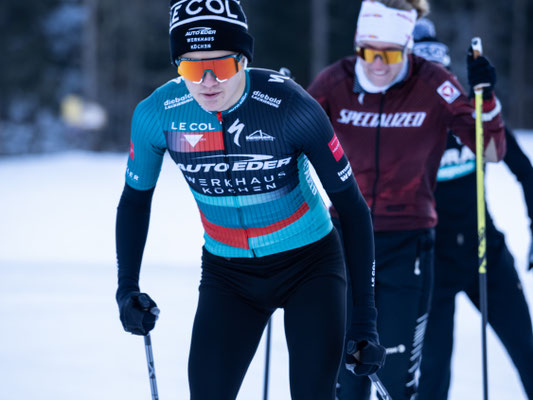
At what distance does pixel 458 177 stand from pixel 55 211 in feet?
27.9

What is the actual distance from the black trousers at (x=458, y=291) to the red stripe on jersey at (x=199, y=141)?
1.85 metres

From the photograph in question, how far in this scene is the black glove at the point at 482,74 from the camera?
345 centimetres

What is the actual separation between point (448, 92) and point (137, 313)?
1726 millimetres

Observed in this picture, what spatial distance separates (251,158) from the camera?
2.60m

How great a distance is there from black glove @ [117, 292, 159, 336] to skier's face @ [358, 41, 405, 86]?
1452 mm

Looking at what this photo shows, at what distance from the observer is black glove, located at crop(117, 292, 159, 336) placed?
2674 mm

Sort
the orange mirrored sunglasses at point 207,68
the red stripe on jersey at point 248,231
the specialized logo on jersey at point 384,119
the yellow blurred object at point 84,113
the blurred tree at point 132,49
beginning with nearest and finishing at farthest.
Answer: the orange mirrored sunglasses at point 207,68
the red stripe on jersey at point 248,231
the specialized logo on jersey at point 384,119
the yellow blurred object at point 84,113
the blurred tree at point 132,49

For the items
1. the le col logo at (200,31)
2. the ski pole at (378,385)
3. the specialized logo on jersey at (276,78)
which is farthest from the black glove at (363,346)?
the le col logo at (200,31)

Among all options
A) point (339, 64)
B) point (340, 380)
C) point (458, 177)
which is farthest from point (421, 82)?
point (340, 380)

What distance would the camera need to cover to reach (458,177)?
13.3 feet

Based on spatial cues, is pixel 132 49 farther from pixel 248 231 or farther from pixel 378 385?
pixel 378 385

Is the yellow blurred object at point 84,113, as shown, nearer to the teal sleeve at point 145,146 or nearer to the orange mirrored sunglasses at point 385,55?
the orange mirrored sunglasses at point 385,55

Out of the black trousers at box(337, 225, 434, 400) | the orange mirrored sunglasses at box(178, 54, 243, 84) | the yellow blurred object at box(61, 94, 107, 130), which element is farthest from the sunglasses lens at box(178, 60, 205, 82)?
the yellow blurred object at box(61, 94, 107, 130)

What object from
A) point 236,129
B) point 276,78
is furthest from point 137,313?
point 276,78
